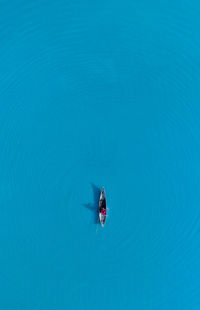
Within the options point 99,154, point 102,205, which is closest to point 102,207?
point 102,205

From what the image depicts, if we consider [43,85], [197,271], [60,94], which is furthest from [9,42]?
[197,271]

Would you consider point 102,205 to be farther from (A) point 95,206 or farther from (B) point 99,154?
(B) point 99,154

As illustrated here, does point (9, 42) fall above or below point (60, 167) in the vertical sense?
above

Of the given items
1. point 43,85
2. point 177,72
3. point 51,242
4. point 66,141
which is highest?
point 43,85

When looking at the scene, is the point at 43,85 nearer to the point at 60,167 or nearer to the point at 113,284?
the point at 60,167

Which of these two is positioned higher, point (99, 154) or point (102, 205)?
point (99, 154)

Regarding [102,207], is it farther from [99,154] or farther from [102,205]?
[99,154]

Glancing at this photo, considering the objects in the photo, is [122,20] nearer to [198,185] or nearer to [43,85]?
[43,85]

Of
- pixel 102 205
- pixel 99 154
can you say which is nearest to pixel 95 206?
pixel 102 205
